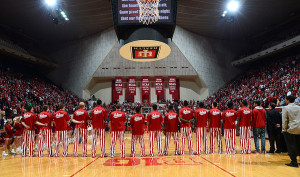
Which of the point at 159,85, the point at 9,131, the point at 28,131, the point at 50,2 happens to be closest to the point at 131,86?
the point at 159,85

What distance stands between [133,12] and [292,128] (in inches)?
306

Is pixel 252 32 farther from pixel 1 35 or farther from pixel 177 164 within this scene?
pixel 1 35

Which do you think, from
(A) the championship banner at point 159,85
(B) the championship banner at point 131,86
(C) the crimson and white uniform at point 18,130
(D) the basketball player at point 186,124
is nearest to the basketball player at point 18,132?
(C) the crimson and white uniform at point 18,130

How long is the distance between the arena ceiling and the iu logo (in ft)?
41.5

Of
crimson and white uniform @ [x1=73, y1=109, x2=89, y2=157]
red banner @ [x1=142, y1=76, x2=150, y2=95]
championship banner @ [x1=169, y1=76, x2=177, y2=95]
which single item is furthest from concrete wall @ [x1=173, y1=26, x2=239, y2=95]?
crimson and white uniform @ [x1=73, y1=109, x2=89, y2=157]

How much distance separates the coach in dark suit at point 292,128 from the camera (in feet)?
17.7

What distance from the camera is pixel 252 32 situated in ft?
104

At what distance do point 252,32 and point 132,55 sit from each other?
85.8ft

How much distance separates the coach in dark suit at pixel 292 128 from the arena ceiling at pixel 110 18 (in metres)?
19.8

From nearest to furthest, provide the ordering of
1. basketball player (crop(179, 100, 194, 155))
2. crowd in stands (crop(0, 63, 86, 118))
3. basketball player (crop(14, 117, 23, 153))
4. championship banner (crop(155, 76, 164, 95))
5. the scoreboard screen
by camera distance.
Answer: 1. basketball player (crop(179, 100, 194, 155))
2. basketball player (crop(14, 117, 23, 153))
3. the scoreboard screen
4. crowd in stands (crop(0, 63, 86, 118))
5. championship banner (crop(155, 76, 164, 95))

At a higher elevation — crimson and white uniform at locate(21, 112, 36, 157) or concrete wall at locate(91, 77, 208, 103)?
concrete wall at locate(91, 77, 208, 103)

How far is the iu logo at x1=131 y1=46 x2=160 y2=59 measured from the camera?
11500 millimetres

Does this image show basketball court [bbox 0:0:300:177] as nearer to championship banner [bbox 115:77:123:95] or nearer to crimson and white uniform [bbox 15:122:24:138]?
championship banner [bbox 115:77:123:95]

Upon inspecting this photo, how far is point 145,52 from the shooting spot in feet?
39.9
